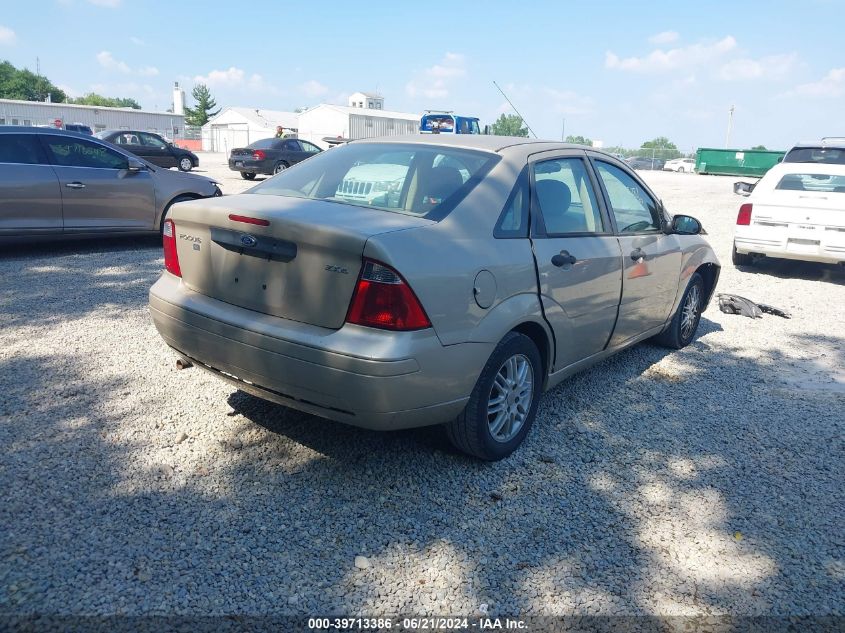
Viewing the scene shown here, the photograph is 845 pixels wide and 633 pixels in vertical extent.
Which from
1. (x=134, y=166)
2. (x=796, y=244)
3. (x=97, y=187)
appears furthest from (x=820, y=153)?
(x=97, y=187)

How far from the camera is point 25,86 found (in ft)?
354

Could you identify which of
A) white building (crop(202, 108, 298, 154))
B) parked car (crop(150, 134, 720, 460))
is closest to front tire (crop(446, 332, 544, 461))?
parked car (crop(150, 134, 720, 460))

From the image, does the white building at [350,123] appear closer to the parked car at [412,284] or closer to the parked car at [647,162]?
the parked car at [647,162]

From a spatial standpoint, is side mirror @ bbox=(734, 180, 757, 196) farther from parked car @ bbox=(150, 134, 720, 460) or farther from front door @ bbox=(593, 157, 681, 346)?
parked car @ bbox=(150, 134, 720, 460)

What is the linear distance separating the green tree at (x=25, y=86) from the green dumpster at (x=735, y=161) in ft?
331

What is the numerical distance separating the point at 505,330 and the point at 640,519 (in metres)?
1.11

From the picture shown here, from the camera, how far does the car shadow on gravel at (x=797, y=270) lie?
9.68m

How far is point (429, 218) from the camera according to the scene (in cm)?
327

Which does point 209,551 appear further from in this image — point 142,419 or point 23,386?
point 23,386

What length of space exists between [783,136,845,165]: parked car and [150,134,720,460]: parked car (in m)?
7.87

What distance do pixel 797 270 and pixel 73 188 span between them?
400 inches

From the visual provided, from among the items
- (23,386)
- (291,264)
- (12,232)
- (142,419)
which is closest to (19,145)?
(12,232)

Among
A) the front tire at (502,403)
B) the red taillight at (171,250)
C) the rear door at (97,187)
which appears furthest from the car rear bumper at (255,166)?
the front tire at (502,403)

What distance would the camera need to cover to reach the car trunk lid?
298 centimetres
